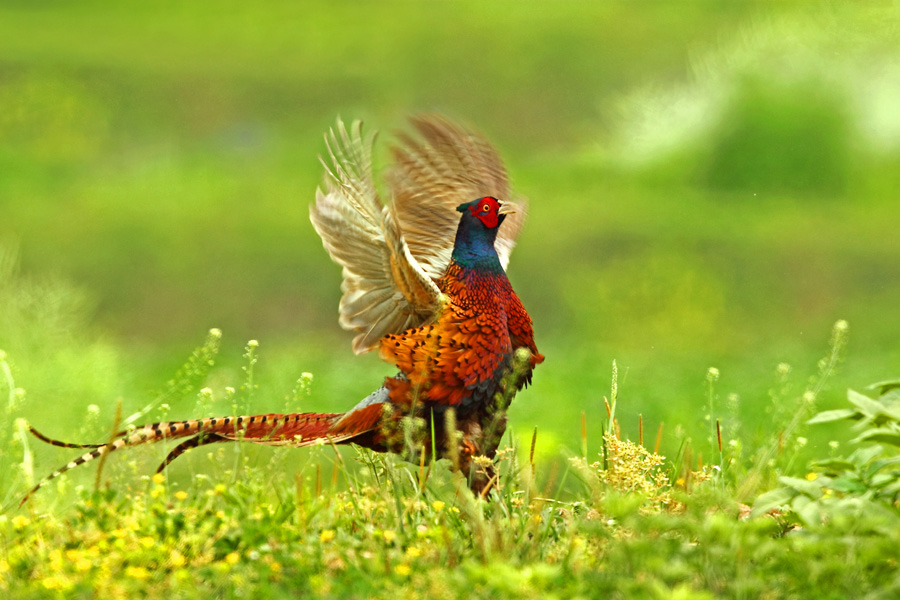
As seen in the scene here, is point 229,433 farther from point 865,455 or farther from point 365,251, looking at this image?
point 865,455

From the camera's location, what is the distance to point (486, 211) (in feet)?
12.7

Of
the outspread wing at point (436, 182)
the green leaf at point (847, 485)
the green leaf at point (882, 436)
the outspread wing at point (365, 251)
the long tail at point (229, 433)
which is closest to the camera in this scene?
the green leaf at point (882, 436)

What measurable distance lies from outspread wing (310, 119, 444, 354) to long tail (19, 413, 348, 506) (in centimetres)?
33

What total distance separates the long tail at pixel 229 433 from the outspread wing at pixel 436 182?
859mm

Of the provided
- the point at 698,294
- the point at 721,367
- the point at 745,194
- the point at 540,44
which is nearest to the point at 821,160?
the point at 745,194

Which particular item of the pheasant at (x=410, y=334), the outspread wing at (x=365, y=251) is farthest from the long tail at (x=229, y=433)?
the outspread wing at (x=365, y=251)

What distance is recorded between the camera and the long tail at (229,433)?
10.8 feet

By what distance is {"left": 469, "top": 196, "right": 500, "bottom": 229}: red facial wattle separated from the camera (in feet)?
12.7

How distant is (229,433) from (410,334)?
28.8 inches

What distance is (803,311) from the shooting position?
41.5 feet

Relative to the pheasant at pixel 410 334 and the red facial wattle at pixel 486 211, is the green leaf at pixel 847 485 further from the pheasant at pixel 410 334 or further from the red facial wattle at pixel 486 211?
the red facial wattle at pixel 486 211

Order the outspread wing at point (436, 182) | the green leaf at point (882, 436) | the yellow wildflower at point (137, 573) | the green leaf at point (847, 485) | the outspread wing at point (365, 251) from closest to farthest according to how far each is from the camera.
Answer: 1. the yellow wildflower at point (137, 573)
2. the green leaf at point (882, 436)
3. the green leaf at point (847, 485)
4. the outspread wing at point (365, 251)
5. the outspread wing at point (436, 182)

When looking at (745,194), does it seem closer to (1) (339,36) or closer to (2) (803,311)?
(2) (803,311)

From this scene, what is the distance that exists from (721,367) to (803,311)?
452 centimetres
